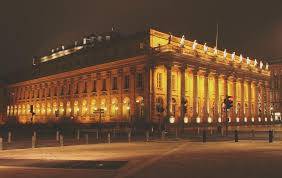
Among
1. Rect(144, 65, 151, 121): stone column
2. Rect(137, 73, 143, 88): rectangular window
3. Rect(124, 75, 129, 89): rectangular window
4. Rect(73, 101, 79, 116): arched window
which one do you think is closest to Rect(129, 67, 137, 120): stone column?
Rect(137, 73, 143, 88): rectangular window

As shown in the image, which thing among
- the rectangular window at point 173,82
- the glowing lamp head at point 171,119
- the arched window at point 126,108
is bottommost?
the glowing lamp head at point 171,119

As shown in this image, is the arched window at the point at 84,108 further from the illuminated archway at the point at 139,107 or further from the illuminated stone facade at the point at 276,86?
the illuminated stone facade at the point at 276,86

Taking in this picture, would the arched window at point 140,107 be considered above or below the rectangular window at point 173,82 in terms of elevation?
below

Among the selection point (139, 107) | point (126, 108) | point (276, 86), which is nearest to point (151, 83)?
point (139, 107)

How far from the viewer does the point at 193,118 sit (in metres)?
73.7

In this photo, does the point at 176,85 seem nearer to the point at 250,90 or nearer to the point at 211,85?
the point at 211,85

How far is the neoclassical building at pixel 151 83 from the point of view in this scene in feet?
228

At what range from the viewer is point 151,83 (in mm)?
68812

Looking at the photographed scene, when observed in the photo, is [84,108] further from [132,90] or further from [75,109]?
[132,90]

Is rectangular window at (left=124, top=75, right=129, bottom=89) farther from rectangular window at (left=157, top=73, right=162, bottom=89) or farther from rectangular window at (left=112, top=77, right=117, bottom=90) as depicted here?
rectangular window at (left=157, top=73, right=162, bottom=89)

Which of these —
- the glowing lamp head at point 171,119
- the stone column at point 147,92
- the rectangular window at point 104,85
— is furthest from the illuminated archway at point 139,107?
the rectangular window at point 104,85

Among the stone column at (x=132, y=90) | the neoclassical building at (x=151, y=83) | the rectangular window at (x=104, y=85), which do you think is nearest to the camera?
the neoclassical building at (x=151, y=83)

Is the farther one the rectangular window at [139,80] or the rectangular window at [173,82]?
the rectangular window at [139,80]

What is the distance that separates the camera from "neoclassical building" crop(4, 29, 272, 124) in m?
69.6
